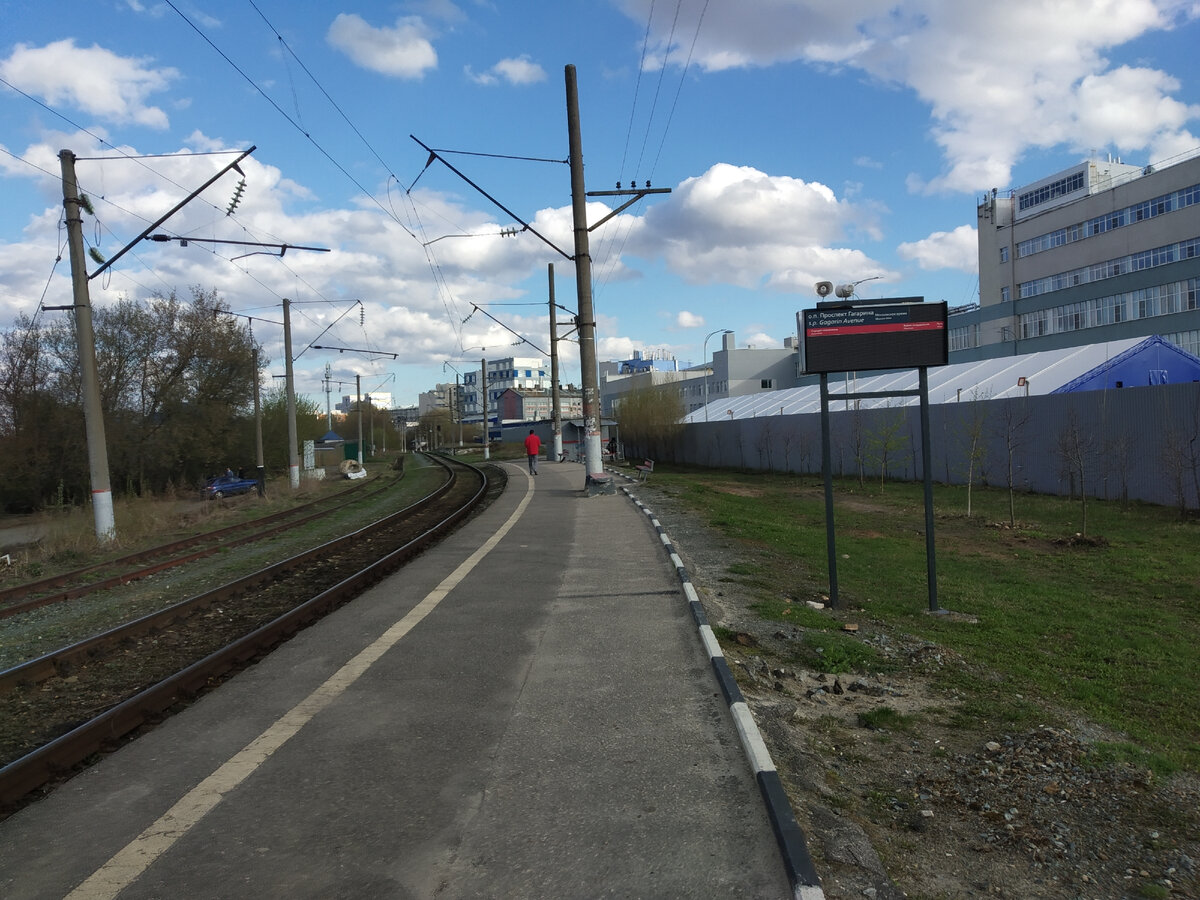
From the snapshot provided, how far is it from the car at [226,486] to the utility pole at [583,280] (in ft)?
91.2

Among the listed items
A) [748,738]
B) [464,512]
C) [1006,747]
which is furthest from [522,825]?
[464,512]

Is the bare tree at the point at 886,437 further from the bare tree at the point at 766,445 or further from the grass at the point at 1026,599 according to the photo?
the bare tree at the point at 766,445

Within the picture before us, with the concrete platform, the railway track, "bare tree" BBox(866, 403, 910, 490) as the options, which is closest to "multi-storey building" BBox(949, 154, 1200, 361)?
"bare tree" BBox(866, 403, 910, 490)

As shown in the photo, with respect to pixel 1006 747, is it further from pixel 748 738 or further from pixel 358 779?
pixel 358 779

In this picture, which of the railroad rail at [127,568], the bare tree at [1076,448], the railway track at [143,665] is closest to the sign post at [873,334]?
the railway track at [143,665]

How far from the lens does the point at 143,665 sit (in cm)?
776

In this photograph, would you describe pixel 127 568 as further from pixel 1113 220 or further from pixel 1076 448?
pixel 1113 220

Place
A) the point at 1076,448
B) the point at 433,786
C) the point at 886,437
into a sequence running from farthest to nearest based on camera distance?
the point at 886,437 < the point at 1076,448 < the point at 433,786

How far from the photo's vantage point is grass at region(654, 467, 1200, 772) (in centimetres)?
684

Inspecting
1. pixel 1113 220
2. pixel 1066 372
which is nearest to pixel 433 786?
pixel 1066 372

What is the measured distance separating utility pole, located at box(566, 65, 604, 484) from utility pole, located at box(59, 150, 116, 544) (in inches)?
433

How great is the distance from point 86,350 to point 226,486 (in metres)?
30.2

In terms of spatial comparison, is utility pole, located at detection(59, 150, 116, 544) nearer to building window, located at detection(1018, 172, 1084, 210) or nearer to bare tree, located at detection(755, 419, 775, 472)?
bare tree, located at detection(755, 419, 775, 472)

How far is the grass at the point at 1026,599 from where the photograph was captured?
6844 mm
